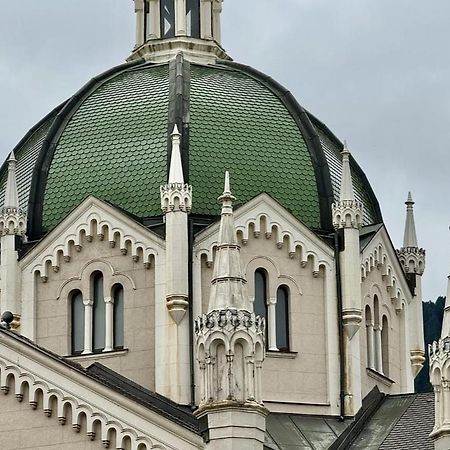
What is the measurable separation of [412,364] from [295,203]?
5244mm

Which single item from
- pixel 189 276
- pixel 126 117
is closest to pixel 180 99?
pixel 126 117

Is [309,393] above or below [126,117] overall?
below

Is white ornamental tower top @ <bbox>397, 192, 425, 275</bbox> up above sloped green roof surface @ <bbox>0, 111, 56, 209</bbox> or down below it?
below

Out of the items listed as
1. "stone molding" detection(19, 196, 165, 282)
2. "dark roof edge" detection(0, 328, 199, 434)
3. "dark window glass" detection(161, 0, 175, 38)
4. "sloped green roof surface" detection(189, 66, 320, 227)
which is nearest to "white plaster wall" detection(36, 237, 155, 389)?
"stone molding" detection(19, 196, 165, 282)

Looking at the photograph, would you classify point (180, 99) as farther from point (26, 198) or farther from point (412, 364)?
point (412, 364)

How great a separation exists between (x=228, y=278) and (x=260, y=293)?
7.40m

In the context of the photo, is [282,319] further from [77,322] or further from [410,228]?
[410,228]

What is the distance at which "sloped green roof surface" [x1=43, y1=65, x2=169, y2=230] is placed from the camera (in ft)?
159

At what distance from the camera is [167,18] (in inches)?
2144

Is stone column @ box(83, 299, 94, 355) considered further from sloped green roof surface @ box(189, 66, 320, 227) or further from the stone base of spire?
the stone base of spire

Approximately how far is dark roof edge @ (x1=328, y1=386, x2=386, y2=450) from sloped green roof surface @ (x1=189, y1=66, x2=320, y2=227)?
427 cm

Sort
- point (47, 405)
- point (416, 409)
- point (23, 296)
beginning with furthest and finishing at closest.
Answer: point (23, 296)
point (416, 409)
point (47, 405)

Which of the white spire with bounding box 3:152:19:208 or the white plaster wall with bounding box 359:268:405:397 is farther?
the white spire with bounding box 3:152:19:208

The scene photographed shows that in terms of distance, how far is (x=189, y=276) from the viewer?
46.6m
